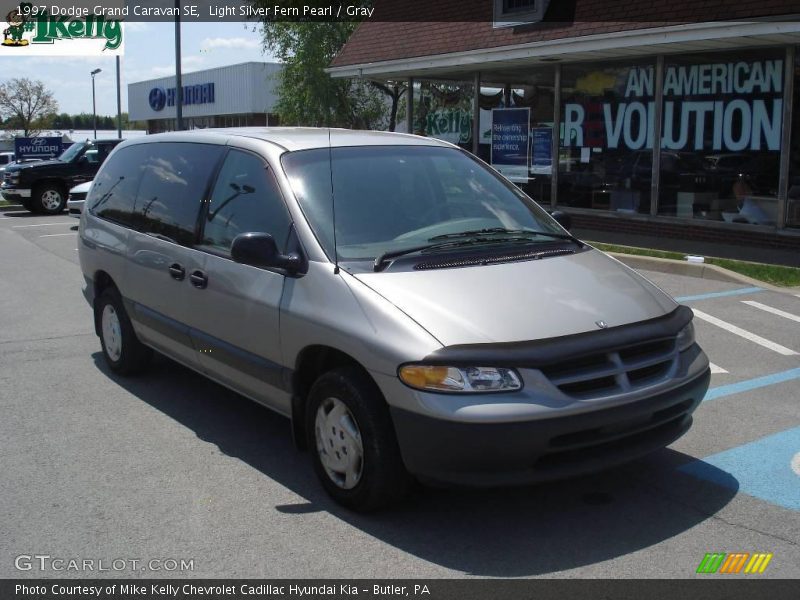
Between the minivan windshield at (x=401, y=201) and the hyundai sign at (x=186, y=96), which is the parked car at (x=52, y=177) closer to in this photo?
the minivan windshield at (x=401, y=201)

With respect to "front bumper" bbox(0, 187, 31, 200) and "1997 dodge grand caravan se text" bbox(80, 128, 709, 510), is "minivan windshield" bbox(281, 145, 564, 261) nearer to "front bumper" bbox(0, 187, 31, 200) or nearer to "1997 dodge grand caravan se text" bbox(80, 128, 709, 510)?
"1997 dodge grand caravan se text" bbox(80, 128, 709, 510)

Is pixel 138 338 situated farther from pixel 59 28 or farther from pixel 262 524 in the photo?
pixel 59 28

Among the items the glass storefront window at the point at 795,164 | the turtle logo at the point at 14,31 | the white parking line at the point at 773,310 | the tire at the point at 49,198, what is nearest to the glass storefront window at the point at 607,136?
the glass storefront window at the point at 795,164

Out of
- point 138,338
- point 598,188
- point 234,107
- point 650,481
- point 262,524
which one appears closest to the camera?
point 262,524

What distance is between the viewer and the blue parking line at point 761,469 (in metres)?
4.43

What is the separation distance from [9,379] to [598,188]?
11318 millimetres

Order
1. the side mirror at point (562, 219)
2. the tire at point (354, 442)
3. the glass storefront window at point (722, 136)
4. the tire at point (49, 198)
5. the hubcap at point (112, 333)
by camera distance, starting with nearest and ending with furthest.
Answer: the tire at point (354, 442) < the side mirror at point (562, 219) < the hubcap at point (112, 333) < the glass storefront window at point (722, 136) < the tire at point (49, 198)

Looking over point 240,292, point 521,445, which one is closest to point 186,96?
point 240,292

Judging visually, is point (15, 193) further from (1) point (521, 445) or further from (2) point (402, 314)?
(1) point (521, 445)

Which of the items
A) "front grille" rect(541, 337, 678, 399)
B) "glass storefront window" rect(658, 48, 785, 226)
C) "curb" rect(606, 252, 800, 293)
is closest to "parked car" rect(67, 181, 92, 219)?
"curb" rect(606, 252, 800, 293)

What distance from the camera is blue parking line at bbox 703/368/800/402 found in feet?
20.2

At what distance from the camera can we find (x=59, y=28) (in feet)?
94.5

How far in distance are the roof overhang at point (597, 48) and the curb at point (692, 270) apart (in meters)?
3.14

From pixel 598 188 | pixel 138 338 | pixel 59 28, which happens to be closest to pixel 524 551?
pixel 138 338
